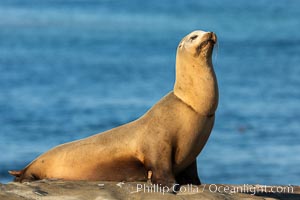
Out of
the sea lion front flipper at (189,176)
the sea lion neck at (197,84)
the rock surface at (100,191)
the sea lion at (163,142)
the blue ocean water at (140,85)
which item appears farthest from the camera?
the blue ocean water at (140,85)

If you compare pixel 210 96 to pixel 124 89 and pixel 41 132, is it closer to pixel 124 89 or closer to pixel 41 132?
pixel 41 132

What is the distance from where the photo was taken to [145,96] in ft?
81.2

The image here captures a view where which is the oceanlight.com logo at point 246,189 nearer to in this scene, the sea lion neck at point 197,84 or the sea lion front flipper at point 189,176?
the sea lion front flipper at point 189,176

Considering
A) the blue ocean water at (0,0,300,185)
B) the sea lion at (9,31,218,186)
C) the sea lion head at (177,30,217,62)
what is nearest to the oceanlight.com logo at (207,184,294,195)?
the sea lion at (9,31,218,186)

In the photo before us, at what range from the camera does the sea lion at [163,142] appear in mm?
8922

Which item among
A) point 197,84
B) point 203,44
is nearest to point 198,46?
point 203,44

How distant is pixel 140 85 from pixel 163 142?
1868cm

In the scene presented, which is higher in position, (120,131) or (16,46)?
(16,46)

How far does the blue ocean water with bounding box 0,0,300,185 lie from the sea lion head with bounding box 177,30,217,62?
2873mm

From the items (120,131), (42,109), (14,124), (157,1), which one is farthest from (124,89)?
(157,1)

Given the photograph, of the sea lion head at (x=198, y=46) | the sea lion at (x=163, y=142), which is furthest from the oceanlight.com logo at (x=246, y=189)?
the sea lion head at (x=198, y=46)

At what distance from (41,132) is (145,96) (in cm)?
504

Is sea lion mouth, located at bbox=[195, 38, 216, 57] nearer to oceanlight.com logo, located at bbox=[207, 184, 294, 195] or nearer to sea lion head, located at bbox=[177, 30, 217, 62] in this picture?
sea lion head, located at bbox=[177, 30, 217, 62]

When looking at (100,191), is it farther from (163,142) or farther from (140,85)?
(140,85)
